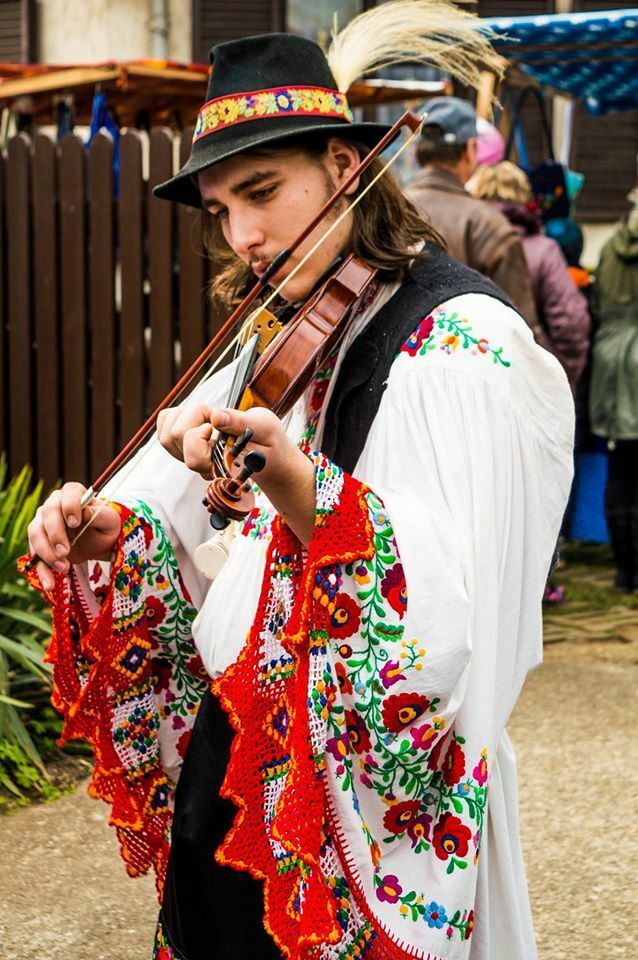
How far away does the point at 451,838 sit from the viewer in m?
1.81

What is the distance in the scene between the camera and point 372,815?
182 centimetres

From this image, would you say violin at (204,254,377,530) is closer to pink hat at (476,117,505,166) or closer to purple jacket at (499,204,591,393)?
purple jacket at (499,204,591,393)

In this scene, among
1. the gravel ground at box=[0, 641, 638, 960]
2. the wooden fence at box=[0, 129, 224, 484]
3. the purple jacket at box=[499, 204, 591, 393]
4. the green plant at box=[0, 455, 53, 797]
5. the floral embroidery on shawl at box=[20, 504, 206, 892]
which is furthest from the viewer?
the purple jacket at box=[499, 204, 591, 393]

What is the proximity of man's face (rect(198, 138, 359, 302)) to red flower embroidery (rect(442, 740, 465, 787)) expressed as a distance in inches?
28.1

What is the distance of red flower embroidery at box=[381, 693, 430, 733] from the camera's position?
171 centimetres

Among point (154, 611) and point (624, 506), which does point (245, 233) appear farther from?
point (624, 506)

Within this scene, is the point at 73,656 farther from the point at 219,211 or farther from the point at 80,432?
the point at 80,432

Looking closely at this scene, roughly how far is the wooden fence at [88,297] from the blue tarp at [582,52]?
76.5 inches

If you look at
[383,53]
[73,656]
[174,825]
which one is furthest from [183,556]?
[383,53]

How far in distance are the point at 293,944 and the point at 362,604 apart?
48 centimetres

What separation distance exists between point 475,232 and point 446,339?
3374mm

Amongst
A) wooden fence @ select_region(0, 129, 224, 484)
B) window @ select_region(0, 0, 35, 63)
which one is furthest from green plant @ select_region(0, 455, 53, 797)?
window @ select_region(0, 0, 35, 63)

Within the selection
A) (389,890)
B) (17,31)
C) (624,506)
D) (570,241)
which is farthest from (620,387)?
(17,31)

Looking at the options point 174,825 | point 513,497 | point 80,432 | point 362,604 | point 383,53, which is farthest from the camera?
point 80,432
